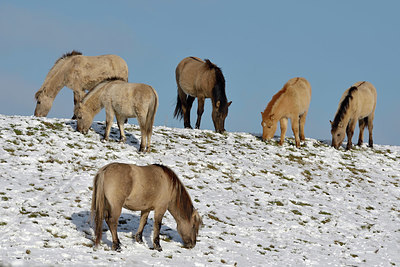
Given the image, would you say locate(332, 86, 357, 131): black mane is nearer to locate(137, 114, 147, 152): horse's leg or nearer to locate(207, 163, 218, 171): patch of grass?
locate(207, 163, 218, 171): patch of grass

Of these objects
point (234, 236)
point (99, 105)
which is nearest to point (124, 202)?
point (234, 236)

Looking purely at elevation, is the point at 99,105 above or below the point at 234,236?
above

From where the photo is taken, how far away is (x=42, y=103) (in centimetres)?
1848

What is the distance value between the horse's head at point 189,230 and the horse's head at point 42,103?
12.0m

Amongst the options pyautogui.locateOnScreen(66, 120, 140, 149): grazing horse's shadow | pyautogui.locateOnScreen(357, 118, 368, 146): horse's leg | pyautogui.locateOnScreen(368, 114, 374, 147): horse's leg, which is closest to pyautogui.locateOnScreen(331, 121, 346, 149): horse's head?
pyautogui.locateOnScreen(357, 118, 368, 146): horse's leg

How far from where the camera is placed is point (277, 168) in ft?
51.2

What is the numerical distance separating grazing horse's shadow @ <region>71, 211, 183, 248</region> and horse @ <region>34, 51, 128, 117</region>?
9.20 metres

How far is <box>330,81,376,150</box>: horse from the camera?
19484mm

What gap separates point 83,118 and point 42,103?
13.2 ft

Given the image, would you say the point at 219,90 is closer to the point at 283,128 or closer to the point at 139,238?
the point at 283,128

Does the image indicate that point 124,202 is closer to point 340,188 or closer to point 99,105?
point 99,105

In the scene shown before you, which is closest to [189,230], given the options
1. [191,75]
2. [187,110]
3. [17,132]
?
[17,132]

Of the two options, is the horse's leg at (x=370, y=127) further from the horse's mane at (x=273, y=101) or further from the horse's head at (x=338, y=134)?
the horse's mane at (x=273, y=101)

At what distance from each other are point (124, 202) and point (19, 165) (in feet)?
18.6
